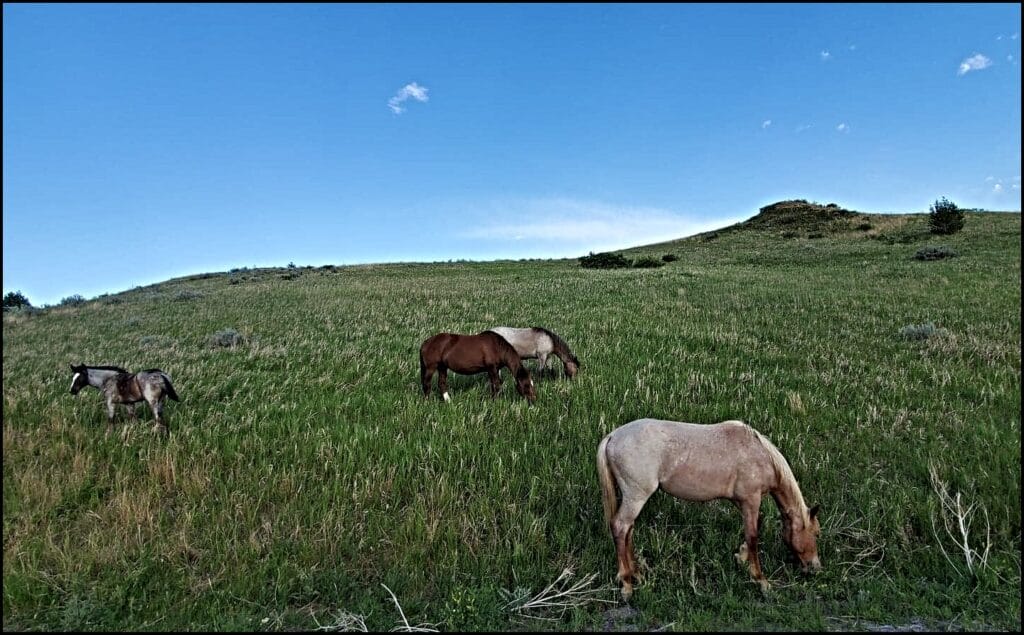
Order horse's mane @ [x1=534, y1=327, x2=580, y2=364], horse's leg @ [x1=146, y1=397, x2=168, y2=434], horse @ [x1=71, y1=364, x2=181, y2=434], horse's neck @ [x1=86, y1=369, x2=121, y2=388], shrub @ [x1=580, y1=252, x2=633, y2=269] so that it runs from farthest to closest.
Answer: shrub @ [x1=580, y1=252, x2=633, y2=269], horse's mane @ [x1=534, y1=327, x2=580, y2=364], horse's leg @ [x1=146, y1=397, x2=168, y2=434], horse @ [x1=71, y1=364, x2=181, y2=434], horse's neck @ [x1=86, y1=369, x2=121, y2=388]

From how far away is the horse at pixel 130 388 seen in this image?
6.02m

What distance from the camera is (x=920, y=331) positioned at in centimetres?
578

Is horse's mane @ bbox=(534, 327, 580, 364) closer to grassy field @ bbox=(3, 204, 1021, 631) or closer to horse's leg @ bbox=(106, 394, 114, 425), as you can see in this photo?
grassy field @ bbox=(3, 204, 1021, 631)

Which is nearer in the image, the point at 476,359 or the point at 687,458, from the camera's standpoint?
the point at 687,458

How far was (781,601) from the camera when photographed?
3.67 meters

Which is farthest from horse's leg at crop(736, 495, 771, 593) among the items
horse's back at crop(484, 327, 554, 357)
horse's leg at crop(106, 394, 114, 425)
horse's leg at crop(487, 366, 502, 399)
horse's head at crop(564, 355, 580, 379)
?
horse's leg at crop(106, 394, 114, 425)

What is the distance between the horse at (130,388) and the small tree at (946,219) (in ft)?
136

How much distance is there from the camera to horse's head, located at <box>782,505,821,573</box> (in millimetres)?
Result: 3955

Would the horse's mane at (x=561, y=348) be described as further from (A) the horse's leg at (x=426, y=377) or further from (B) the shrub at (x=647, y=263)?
(B) the shrub at (x=647, y=263)

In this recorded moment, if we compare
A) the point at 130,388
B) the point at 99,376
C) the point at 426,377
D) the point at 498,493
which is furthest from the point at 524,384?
the point at 99,376

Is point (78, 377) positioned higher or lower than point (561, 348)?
higher

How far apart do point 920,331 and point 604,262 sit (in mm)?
44632

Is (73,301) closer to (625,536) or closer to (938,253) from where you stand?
(625,536)

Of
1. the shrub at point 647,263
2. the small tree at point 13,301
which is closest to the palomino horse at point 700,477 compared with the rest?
the small tree at point 13,301
